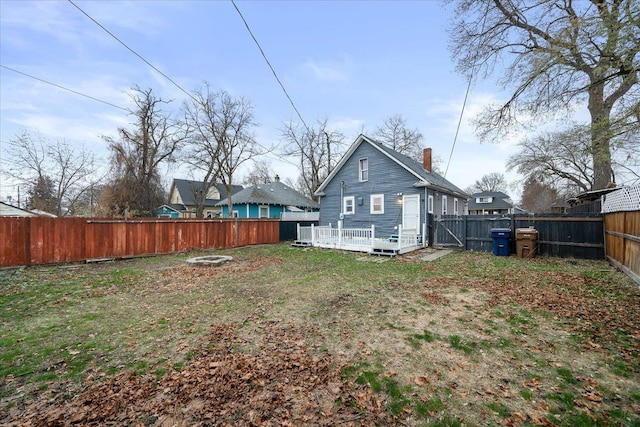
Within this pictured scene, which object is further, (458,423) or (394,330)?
(394,330)

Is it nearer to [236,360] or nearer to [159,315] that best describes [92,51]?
[159,315]

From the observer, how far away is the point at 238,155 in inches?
898

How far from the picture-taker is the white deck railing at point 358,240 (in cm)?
1152

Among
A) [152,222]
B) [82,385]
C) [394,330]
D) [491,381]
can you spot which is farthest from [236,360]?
[152,222]

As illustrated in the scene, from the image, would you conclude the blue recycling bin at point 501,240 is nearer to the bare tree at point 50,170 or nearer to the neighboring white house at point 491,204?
the bare tree at point 50,170

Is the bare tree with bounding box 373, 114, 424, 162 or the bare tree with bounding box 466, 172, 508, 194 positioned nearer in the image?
the bare tree with bounding box 373, 114, 424, 162

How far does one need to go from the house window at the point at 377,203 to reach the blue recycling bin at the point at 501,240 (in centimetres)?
580

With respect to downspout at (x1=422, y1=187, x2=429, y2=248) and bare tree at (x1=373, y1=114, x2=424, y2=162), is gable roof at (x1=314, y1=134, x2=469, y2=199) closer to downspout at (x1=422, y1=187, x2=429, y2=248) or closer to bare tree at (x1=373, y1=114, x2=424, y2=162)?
downspout at (x1=422, y1=187, x2=429, y2=248)

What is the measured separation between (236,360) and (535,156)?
96.6ft

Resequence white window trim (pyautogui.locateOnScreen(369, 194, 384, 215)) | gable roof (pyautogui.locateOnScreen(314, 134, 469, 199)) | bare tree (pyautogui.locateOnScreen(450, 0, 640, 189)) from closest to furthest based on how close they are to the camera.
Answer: bare tree (pyautogui.locateOnScreen(450, 0, 640, 189)) < gable roof (pyautogui.locateOnScreen(314, 134, 469, 199)) < white window trim (pyautogui.locateOnScreen(369, 194, 384, 215))

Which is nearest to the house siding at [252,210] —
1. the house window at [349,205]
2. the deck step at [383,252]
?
the house window at [349,205]

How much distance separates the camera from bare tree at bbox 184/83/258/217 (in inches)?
866

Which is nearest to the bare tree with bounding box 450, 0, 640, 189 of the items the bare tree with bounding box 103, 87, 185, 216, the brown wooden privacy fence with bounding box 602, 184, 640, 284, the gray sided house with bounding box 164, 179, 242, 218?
the brown wooden privacy fence with bounding box 602, 184, 640, 284

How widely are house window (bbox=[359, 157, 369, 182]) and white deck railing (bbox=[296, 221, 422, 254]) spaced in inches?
154
